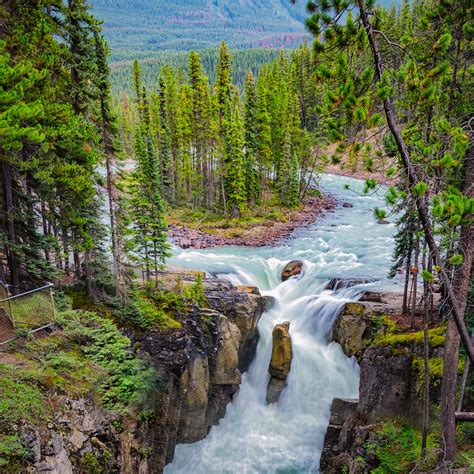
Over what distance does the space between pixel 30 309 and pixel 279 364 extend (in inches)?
459

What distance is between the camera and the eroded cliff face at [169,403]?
33.4 ft

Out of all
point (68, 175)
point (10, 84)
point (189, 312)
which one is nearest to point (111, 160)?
point (68, 175)

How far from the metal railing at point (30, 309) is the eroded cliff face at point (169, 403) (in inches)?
126

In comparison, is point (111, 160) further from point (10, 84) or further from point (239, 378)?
point (239, 378)

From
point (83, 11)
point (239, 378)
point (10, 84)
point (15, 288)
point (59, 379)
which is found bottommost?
point (239, 378)

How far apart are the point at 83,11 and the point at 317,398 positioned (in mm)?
18824

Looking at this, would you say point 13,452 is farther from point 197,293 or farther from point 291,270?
point 291,270

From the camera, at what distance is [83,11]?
45.2 feet

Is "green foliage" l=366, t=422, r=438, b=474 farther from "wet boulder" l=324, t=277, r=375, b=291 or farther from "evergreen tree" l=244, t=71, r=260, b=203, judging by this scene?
"evergreen tree" l=244, t=71, r=260, b=203

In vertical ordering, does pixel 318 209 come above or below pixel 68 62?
below

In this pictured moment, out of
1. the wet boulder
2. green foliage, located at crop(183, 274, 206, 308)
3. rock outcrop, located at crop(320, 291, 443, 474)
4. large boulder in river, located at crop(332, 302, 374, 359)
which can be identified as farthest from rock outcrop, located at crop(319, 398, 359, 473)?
green foliage, located at crop(183, 274, 206, 308)

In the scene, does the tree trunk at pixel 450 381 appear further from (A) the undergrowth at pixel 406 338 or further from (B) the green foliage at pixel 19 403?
(B) the green foliage at pixel 19 403

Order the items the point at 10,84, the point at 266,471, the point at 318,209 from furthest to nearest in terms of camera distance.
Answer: the point at 318,209 < the point at 266,471 < the point at 10,84

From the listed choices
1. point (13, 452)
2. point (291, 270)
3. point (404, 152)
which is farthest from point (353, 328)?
point (13, 452)
